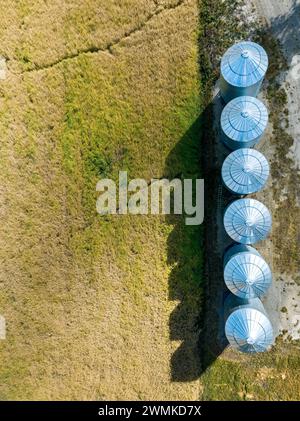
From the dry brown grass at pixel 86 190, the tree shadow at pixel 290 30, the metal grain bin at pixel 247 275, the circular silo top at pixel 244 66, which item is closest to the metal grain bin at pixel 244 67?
the circular silo top at pixel 244 66

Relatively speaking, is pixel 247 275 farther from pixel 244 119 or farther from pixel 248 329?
pixel 244 119

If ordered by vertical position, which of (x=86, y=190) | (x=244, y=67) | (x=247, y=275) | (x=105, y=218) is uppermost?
(x=244, y=67)

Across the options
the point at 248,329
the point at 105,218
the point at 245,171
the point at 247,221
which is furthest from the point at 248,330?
the point at 105,218

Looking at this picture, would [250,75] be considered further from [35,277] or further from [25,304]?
[25,304]

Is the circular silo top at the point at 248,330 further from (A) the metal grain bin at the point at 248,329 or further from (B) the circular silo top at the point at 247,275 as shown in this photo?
(B) the circular silo top at the point at 247,275

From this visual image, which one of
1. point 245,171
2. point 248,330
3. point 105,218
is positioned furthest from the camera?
point 105,218
